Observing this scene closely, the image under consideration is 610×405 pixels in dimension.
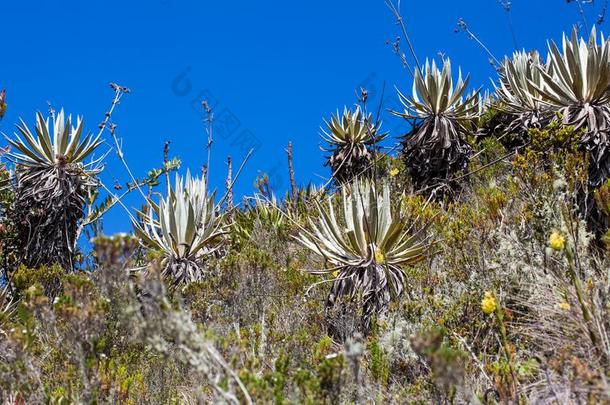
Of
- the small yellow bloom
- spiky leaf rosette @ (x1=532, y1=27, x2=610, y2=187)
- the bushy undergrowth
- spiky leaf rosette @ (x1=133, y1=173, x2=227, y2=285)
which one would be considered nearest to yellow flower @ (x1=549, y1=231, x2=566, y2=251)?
the bushy undergrowth

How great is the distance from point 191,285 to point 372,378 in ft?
9.01

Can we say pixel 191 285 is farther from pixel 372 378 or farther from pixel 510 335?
pixel 510 335

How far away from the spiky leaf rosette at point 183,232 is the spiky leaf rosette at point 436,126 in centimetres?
303

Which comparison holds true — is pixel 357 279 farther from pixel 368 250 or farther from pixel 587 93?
pixel 587 93

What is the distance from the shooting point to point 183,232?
25.9 ft

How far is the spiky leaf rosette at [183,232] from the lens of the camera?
24.9 feet

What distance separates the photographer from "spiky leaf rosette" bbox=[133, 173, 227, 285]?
7589mm

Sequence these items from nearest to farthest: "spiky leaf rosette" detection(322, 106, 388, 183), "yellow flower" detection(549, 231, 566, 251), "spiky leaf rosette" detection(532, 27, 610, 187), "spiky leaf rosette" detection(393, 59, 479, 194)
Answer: "yellow flower" detection(549, 231, 566, 251) < "spiky leaf rosette" detection(532, 27, 610, 187) < "spiky leaf rosette" detection(393, 59, 479, 194) < "spiky leaf rosette" detection(322, 106, 388, 183)

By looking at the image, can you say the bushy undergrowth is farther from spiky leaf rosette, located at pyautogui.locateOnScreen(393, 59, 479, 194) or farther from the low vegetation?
spiky leaf rosette, located at pyautogui.locateOnScreen(393, 59, 479, 194)

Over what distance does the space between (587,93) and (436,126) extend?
2.90 meters

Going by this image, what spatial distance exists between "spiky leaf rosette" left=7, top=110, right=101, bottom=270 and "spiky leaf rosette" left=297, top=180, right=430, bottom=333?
419 centimetres

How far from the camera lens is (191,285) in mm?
6102

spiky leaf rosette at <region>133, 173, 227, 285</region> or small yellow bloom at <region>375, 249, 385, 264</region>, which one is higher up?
spiky leaf rosette at <region>133, 173, 227, 285</region>

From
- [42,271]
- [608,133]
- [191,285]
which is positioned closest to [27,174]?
[42,271]
